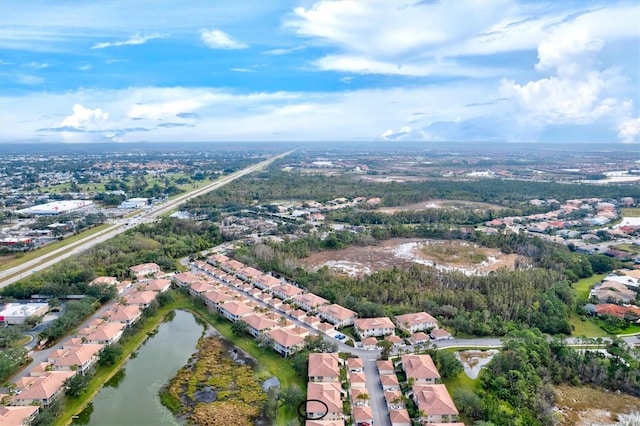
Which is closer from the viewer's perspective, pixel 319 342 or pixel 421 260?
pixel 319 342

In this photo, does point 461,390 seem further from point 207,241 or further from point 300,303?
point 207,241

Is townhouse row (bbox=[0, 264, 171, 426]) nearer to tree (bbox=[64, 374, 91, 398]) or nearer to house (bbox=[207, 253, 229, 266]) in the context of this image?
tree (bbox=[64, 374, 91, 398])

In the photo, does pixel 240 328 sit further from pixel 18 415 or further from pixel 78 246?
pixel 78 246

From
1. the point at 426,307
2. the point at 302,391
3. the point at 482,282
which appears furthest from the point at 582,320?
the point at 302,391

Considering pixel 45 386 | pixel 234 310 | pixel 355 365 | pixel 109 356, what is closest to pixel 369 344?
pixel 355 365

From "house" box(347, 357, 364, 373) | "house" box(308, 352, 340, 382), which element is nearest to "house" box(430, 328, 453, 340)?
"house" box(347, 357, 364, 373)

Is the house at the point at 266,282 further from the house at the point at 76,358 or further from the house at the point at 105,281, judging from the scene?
the house at the point at 76,358

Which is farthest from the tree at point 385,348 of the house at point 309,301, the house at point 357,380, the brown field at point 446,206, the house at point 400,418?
the brown field at point 446,206
